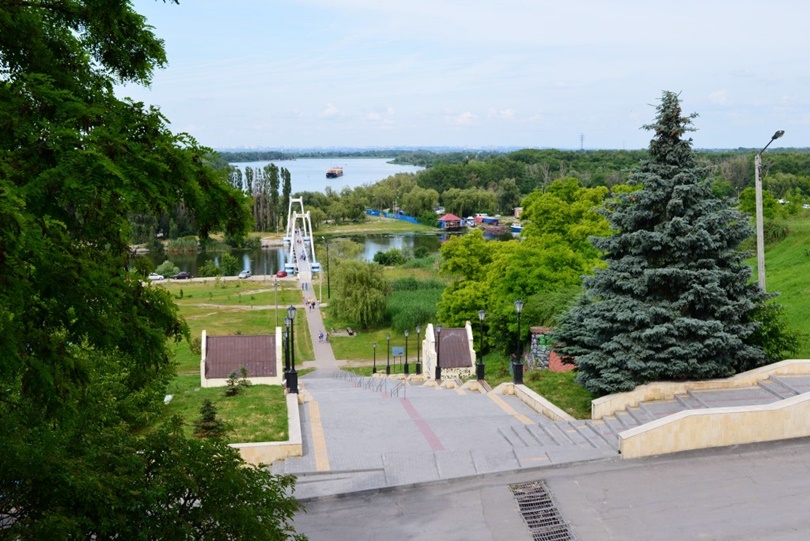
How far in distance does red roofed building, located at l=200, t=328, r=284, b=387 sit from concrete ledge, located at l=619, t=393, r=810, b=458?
464 inches

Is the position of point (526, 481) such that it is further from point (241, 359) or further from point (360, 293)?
point (360, 293)

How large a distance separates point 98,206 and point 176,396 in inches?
502

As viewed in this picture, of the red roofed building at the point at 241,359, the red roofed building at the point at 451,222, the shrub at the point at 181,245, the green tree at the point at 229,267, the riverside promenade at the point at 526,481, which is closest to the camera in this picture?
the riverside promenade at the point at 526,481

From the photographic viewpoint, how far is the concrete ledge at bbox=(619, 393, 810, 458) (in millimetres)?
12906

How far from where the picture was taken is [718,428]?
43.1 ft

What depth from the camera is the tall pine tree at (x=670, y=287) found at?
15.5 m

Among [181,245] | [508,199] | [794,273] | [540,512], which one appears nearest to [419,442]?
[540,512]

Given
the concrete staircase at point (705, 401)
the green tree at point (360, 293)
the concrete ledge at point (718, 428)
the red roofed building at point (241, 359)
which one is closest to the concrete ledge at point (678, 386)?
the concrete staircase at point (705, 401)

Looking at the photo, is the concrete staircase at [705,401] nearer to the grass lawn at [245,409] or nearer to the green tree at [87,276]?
the grass lawn at [245,409]

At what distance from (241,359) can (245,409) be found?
23.3 ft

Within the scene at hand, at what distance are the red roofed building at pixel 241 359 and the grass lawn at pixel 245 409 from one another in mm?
2584

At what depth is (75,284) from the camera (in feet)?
17.4

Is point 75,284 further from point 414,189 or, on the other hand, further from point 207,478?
point 414,189

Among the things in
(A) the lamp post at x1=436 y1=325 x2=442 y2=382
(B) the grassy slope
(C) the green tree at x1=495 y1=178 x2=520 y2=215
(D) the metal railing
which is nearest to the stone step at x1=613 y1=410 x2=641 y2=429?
(B) the grassy slope
